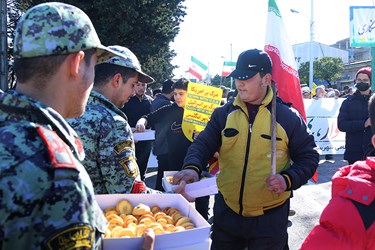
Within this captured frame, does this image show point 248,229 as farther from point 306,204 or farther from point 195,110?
point 306,204

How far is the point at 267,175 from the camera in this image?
2.85m

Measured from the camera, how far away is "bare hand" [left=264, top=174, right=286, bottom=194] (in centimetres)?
268

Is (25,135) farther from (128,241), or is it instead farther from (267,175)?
(267,175)

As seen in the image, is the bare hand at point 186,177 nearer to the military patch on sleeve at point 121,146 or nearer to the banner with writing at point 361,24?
the military patch on sleeve at point 121,146

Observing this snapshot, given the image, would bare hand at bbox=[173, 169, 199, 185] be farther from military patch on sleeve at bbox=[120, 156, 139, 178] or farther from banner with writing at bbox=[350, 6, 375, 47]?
banner with writing at bbox=[350, 6, 375, 47]

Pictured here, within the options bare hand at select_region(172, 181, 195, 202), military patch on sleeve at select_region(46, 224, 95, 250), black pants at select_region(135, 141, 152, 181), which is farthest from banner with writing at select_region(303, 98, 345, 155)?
military patch on sleeve at select_region(46, 224, 95, 250)

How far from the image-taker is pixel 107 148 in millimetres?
2256

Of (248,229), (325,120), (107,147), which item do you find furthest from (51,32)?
(325,120)

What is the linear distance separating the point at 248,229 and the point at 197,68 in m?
13.2

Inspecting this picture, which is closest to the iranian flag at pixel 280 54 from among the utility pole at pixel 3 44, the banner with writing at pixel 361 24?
the banner with writing at pixel 361 24

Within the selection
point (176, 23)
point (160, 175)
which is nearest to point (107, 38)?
point (176, 23)

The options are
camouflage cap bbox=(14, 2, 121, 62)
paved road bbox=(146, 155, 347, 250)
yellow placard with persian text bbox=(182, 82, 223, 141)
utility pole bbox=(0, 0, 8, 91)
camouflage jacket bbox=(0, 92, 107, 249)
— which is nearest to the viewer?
camouflage jacket bbox=(0, 92, 107, 249)

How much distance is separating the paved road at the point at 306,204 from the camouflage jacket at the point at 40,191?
4175 mm

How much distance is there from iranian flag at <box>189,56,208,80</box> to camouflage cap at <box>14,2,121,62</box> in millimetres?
14227
